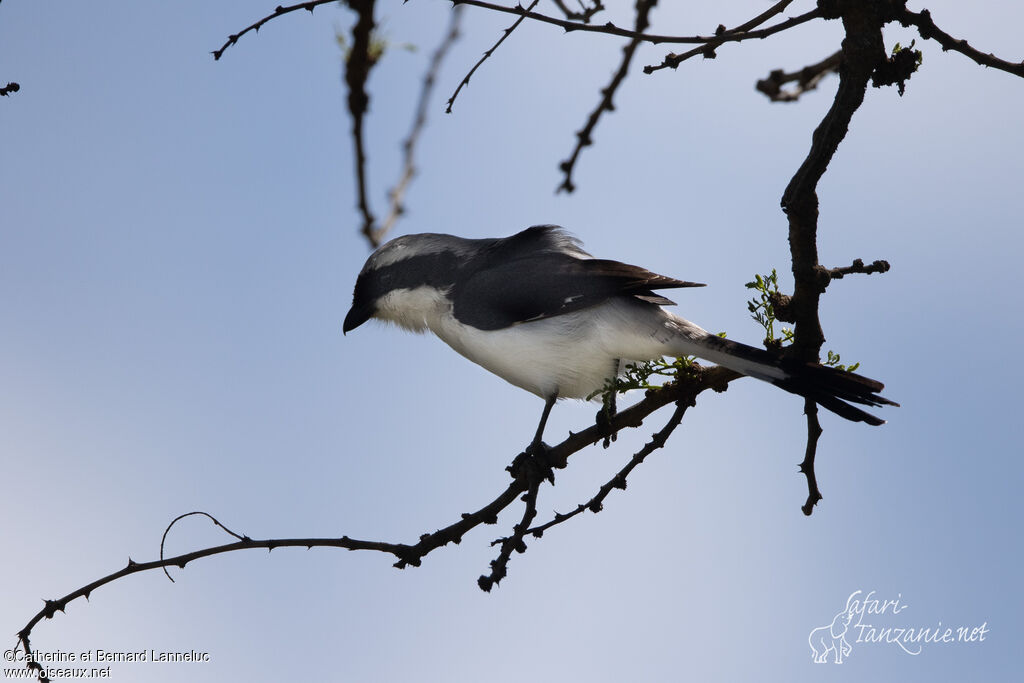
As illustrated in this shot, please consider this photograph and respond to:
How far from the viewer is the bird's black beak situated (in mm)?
6309

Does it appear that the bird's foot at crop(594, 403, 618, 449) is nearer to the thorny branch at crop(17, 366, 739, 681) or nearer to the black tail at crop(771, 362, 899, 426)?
the thorny branch at crop(17, 366, 739, 681)

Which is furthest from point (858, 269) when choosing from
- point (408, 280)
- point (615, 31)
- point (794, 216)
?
point (408, 280)

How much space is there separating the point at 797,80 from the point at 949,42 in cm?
160

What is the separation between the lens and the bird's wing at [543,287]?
16.6 feet

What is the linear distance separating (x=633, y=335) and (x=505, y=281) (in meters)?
0.88

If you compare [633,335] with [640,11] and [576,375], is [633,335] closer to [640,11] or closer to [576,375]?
[576,375]

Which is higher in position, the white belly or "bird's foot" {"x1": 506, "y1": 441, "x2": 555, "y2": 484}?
the white belly

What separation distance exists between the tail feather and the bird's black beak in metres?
2.89

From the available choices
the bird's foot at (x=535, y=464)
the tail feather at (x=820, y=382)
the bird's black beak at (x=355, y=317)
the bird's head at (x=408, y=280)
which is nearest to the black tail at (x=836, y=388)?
the tail feather at (x=820, y=382)

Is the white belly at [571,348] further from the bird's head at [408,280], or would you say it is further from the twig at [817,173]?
the twig at [817,173]

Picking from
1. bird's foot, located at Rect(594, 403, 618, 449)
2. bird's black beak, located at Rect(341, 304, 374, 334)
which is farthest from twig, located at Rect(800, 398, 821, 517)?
bird's black beak, located at Rect(341, 304, 374, 334)

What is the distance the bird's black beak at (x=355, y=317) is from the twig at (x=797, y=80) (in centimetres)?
291

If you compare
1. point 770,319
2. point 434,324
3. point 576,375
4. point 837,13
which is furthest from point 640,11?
point 434,324

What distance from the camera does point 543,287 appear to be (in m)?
5.27
